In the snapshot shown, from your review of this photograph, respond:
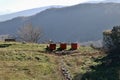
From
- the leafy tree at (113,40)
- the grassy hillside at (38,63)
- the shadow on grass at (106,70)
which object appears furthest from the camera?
the leafy tree at (113,40)

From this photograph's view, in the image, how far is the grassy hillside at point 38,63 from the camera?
38.8 metres

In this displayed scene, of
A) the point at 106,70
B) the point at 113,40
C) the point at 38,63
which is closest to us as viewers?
the point at 106,70

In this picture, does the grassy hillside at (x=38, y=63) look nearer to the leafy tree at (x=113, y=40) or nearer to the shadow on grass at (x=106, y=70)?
the shadow on grass at (x=106, y=70)

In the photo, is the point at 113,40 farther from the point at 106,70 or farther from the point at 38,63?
the point at 38,63

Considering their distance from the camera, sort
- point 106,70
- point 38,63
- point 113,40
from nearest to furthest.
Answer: point 106,70
point 38,63
point 113,40

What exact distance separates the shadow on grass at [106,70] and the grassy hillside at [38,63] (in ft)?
2.65

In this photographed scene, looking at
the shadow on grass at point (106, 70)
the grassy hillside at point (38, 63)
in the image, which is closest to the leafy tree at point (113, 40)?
the shadow on grass at point (106, 70)

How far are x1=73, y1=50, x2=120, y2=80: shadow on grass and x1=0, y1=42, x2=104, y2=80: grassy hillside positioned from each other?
808 millimetres

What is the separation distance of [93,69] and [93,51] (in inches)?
384

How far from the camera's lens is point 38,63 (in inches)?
1708

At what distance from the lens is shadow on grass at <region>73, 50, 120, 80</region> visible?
38.9 metres

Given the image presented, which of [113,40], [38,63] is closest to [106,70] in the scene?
[113,40]

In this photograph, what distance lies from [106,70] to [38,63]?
7.80m

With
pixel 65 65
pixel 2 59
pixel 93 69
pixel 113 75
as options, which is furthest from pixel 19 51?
pixel 113 75
